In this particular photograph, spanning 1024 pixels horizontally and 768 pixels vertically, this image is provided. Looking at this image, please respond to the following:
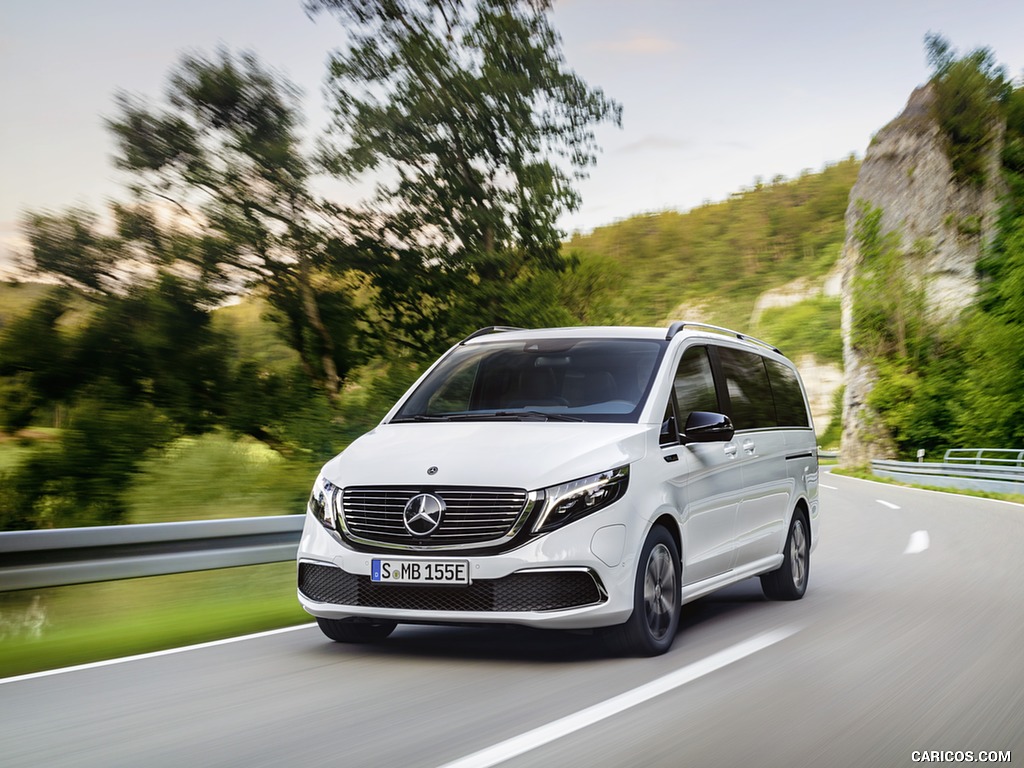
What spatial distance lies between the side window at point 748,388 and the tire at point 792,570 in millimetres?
951

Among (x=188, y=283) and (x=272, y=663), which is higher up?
(x=188, y=283)

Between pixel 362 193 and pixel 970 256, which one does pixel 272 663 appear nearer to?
pixel 362 193

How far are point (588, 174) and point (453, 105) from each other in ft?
12.4

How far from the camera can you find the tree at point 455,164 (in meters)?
29.4

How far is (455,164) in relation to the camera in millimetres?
29672

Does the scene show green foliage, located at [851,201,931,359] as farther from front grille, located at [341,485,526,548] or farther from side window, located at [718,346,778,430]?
front grille, located at [341,485,526,548]

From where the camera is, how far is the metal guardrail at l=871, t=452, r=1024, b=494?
29605 millimetres

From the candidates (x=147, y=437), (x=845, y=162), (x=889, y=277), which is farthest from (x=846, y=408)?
(x=845, y=162)

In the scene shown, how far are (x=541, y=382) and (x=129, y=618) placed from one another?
123 inches

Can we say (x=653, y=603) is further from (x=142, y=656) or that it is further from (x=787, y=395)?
(x=787, y=395)

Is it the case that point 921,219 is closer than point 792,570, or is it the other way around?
point 792,570

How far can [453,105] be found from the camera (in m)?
29.4

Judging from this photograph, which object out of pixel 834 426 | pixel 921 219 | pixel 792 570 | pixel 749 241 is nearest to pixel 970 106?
pixel 921 219

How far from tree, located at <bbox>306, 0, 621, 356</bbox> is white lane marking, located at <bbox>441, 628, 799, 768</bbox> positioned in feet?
76.0
